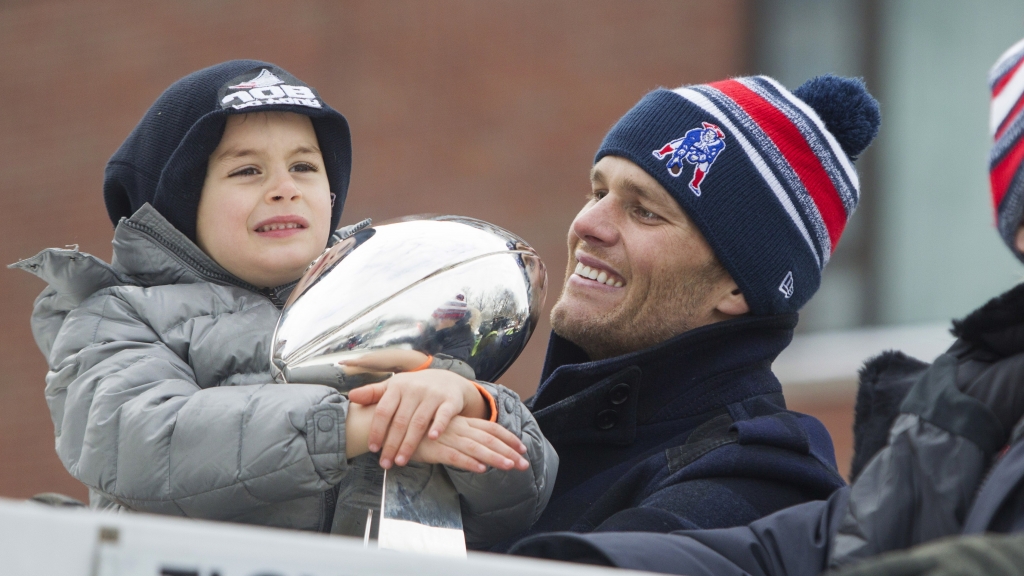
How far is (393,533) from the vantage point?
157cm

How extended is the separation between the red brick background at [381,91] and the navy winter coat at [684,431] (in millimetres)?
3916

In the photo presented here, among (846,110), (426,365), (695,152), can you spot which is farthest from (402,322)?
(846,110)

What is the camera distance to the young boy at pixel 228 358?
168 cm

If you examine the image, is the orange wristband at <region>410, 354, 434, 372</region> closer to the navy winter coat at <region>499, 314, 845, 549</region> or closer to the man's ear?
the navy winter coat at <region>499, 314, 845, 549</region>

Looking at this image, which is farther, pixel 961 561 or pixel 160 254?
pixel 160 254

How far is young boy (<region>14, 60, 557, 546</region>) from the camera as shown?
1685mm

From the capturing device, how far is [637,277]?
2.47 metres

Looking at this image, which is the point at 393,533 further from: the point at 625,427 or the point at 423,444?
the point at 625,427

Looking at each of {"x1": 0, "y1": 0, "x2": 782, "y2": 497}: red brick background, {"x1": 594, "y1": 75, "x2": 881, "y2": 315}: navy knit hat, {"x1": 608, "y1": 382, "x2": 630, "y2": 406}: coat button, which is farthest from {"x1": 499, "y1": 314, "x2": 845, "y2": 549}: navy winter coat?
{"x1": 0, "y1": 0, "x2": 782, "y2": 497}: red brick background

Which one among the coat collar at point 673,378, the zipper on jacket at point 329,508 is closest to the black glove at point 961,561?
the zipper on jacket at point 329,508

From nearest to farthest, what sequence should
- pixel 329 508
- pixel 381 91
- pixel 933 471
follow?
pixel 933 471 → pixel 329 508 → pixel 381 91

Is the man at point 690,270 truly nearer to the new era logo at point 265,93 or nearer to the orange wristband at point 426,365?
the orange wristband at point 426,365

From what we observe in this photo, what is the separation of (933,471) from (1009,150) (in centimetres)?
41

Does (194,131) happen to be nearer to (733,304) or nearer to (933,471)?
(733,304)
